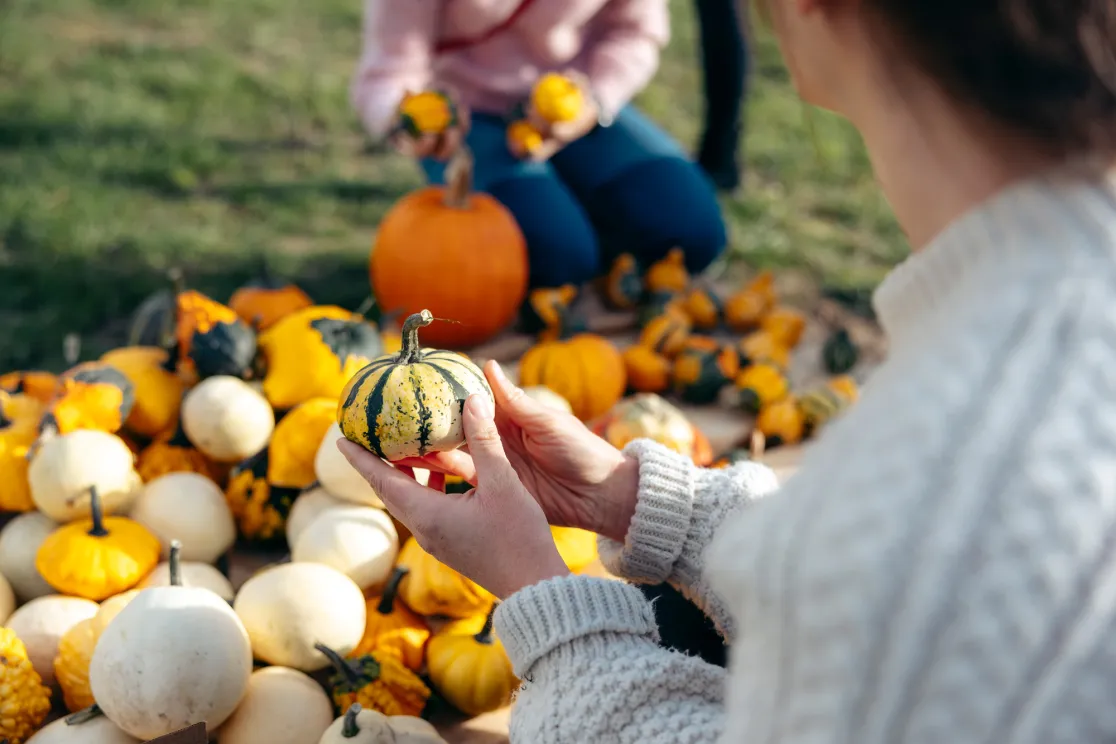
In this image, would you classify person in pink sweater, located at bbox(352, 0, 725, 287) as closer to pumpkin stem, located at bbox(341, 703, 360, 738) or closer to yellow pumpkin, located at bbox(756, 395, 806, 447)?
yellow pumpkin, located at bbox(756, 395, 806, 447)

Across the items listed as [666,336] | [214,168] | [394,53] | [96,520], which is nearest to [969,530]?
[96,520]

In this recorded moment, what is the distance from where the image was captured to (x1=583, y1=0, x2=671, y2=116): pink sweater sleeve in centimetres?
361

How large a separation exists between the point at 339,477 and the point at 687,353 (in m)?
1.25

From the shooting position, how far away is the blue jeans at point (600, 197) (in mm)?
3457

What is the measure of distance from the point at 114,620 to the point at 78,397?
0.67 m

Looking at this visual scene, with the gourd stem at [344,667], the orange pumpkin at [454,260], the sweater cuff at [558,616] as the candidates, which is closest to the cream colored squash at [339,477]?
the gourd stem at [344,667]

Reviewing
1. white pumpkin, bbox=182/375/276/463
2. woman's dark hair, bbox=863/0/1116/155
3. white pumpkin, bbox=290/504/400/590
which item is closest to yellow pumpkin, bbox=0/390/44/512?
white pumpkin, bbox=182/375/276/463

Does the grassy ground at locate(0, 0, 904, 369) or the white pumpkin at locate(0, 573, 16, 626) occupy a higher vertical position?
the grassy ground at locate(0, 0, 904, 369)

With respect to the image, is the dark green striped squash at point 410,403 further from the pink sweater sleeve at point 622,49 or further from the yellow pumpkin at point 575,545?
the pink sweater sleeve at point 622,49

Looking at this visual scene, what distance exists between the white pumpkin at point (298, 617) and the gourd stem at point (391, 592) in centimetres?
9

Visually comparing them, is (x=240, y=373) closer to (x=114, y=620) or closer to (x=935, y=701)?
(x=114, y=620)

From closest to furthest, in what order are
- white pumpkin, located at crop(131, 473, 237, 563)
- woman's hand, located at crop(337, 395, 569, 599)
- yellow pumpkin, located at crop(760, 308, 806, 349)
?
1. woman's hand, located at crop(337, 395, 569, 599)
2. white pumpkin, located at crop(131, 473, 237, 563)
3. yellow pumpkin, located at crop(760, 308, 806, 349)

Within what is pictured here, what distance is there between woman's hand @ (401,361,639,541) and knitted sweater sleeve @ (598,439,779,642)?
0.05 metres

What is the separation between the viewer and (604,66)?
11.9 ft
